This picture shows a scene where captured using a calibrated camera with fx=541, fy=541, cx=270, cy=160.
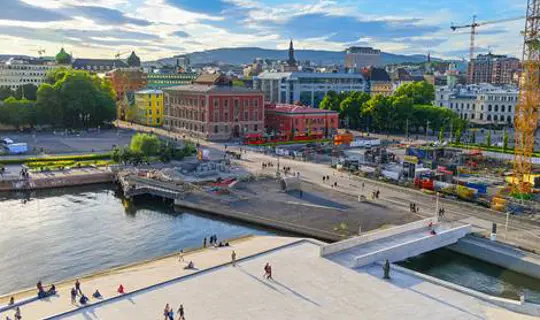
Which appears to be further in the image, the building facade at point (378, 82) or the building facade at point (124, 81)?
the building facade at point (378, 82)

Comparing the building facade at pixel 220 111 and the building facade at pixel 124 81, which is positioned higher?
the building facade at pixel 124 81

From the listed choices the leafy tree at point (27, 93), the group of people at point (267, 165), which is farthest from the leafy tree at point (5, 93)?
the group of people at point (267, 165)

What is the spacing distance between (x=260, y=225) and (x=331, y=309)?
2022cm

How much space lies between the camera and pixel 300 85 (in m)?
137

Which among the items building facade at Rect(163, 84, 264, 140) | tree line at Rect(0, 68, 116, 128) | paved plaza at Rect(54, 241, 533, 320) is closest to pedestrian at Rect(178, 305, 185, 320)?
paved plaza at Rect(54, 241, 533, 320)

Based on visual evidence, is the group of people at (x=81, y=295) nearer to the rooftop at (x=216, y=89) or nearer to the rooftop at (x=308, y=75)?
the rooftop at (x=216, y=89)

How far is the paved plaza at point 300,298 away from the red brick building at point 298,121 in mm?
65766

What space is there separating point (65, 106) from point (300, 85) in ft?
190

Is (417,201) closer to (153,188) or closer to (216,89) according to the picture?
(153,188)

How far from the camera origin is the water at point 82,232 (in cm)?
→ 3702

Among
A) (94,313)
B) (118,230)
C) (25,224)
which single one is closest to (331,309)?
(94,313)

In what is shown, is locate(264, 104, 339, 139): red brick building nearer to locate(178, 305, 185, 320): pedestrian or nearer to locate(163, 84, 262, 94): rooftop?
locate(163, 84, 262, 94): rooftop

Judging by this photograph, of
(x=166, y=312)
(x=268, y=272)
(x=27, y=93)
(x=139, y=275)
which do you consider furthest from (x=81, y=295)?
(x=27, y=93)

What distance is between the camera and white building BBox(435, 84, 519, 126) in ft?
419
